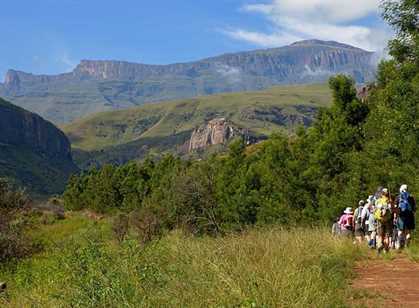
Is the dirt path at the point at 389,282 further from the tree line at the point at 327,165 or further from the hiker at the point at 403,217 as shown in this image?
the tree line at the point at 327,165

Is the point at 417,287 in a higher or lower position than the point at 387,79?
lower

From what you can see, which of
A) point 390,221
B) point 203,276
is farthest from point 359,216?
point 203,276

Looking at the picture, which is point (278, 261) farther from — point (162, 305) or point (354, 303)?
point (162, 305)

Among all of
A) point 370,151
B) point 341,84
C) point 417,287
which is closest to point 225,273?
point 417,287

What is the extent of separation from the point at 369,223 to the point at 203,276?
9.75 meters

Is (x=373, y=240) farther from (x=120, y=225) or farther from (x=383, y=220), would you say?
(x=120, y=225)

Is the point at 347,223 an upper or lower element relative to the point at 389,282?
lower

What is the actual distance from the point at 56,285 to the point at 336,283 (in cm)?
514

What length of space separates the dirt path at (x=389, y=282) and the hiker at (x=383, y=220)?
120cm

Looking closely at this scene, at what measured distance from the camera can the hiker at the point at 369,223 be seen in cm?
1608

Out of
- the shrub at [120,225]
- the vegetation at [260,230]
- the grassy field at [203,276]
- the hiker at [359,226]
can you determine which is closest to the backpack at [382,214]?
the vegetation at [260,230]

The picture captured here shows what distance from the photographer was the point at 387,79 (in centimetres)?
2880

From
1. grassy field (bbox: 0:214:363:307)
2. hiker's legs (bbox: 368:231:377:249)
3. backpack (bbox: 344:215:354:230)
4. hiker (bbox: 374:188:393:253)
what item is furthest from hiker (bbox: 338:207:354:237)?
grassy field (bbox: 0:214:363:307)

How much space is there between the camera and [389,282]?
405 inches
